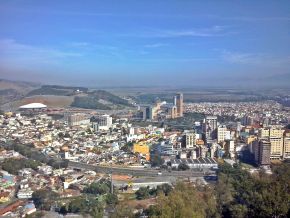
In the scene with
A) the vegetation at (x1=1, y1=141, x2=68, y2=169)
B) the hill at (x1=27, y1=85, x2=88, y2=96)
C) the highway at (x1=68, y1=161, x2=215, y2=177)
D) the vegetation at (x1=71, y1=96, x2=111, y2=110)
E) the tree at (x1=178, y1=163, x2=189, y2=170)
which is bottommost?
the highway at (x1=68, y1=161, x2=215, y2=177)

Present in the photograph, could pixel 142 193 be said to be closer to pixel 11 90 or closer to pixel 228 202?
pixel 228 202

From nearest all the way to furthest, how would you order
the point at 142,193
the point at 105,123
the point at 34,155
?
the point at 142,193 → the point at 34,155 → the point at 105,123

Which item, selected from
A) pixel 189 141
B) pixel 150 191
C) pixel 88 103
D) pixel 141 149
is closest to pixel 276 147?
pixel 189 141

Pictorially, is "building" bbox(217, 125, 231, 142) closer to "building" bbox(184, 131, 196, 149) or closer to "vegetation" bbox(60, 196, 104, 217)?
"building" bbox(184, 131, 196, 149)

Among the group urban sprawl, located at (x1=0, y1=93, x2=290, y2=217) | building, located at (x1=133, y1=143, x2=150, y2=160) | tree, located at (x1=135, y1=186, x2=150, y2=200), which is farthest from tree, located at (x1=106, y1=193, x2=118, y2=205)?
building, located at (x1=133, y1=143, x2=150, y2=160)

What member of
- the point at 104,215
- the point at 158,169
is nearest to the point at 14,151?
the point at 158,169

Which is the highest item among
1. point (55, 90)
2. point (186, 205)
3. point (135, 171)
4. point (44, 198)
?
point (55, 90)

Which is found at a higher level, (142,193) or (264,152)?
(264,152)

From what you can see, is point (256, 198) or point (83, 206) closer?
point (256, 198)

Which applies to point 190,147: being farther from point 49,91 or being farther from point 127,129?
point 49,91
